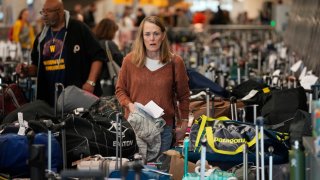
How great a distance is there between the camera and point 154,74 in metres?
8.55

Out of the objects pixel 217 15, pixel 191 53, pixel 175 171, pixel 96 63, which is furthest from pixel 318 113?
pixel 217 15

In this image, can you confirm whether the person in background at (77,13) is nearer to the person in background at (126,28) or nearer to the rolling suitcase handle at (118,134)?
Answer: the person in background at (126,28)

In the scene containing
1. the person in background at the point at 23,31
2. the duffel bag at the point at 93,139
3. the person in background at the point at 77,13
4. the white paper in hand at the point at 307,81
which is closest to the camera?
the duffel bag at the point at 93,139

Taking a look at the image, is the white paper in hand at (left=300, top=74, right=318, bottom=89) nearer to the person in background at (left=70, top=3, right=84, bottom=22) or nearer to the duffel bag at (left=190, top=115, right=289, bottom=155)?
the duffel bag at (left=190, top=115, right=289, bottom=155)

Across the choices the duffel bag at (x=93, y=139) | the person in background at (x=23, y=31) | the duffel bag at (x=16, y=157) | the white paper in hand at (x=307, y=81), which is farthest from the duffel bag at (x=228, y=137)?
the person in background at (x=23, y=31)

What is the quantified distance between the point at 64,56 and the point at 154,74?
2.42m

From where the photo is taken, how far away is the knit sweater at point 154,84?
8539 mm

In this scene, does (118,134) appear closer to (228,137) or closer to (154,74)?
(154,74)

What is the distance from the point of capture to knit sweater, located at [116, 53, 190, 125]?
854 centimetres

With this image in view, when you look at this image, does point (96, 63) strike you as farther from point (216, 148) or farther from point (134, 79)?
point (216, 148)

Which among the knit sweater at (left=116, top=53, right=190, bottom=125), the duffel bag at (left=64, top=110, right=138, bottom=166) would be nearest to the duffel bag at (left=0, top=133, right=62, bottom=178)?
the duffel bag at (left=64, top=110, right=138, bottom=166)

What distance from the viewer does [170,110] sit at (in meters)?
8.63

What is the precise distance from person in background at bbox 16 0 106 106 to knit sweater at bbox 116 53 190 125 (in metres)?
2.22

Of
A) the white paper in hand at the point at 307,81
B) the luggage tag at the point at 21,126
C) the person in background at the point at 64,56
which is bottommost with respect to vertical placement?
the luggage tag at the point at 21,126
